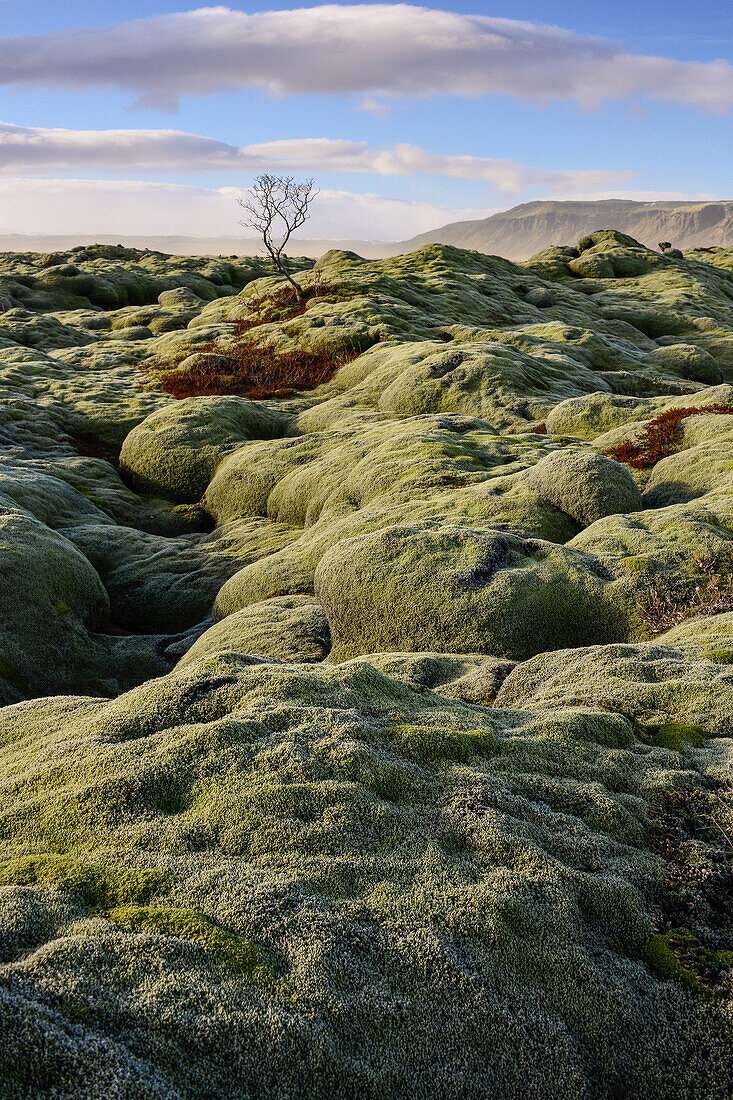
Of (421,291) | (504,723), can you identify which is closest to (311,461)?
(504,723)

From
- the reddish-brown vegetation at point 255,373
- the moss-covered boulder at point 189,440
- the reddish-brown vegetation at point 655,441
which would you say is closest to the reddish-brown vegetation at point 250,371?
the reddish-brown vegetation at point 255,373

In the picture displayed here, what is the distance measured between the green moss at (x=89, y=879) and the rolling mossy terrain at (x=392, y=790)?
3 cm

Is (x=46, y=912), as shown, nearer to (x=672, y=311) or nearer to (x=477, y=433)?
(x=477, y=433)

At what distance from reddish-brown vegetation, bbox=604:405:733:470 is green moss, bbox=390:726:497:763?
16774mm

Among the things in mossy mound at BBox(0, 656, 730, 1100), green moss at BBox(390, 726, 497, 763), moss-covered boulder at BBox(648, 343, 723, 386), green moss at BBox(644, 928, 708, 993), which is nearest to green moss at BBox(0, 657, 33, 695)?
mossy mound at BBox(0, 656, 730, 1100)

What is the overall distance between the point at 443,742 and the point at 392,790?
103 centimetres

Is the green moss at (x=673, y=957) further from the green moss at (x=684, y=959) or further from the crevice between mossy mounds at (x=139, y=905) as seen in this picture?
the crevice between mossy mounds at (x=139, y=905)

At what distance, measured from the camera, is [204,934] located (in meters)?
5.20

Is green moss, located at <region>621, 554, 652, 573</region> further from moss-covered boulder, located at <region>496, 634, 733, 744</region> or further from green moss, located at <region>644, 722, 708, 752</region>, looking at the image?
green moss, located at <region>644, 722, 708, 752</region>

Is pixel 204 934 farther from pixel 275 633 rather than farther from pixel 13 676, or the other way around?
pixel 13 676

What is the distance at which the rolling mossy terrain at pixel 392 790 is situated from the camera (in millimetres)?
4738

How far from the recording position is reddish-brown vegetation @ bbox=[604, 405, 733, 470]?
23281 mm

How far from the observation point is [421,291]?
205 ft

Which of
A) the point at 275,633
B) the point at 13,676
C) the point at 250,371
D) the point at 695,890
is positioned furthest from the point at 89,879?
the point at 250,371
